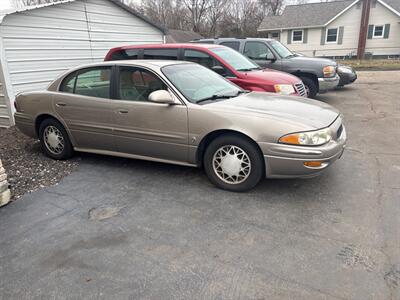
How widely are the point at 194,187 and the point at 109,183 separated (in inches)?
46.9

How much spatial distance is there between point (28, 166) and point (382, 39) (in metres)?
29.2

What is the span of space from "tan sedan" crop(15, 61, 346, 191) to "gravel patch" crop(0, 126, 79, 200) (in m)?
0.23

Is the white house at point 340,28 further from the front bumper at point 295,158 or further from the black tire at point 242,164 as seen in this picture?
the black tire at point 242,164

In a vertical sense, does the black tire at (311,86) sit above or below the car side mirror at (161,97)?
below

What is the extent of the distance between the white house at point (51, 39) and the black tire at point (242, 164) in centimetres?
540

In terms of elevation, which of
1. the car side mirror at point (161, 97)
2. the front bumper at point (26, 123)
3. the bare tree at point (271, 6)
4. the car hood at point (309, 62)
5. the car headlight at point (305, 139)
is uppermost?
the bare tree at point (271, 6)

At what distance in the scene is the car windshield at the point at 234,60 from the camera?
6.79 meters

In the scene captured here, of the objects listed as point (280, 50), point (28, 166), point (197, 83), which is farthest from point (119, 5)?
point (197, 83)

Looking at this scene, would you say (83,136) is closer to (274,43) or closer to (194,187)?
(194,187)

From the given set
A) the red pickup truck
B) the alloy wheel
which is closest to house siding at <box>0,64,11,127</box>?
the red pickup truck

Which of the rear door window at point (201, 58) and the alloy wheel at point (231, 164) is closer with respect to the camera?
the alloy wheel at point (231, 164)

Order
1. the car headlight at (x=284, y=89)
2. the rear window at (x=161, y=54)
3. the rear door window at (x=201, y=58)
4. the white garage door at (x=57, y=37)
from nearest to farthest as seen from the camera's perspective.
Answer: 1. the car headlight at (x=284, y=89)
2. the rear door window at (x=201, y=58)
3. the rear window at (x=161, y=54)
4. the white garage door at (x=57, y=37)

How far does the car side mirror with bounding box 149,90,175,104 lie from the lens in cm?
408

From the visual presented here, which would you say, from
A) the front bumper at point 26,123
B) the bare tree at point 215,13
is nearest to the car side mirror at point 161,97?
the front bumper at point 26,123
